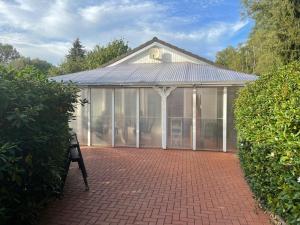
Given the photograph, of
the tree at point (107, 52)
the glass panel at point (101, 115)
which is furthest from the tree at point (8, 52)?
the glass panel at point (101, 115)

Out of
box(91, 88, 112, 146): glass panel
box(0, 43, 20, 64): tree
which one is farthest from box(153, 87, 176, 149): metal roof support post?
box(0, 43, 20, 64): tree

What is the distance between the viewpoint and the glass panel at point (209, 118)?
35.9 feet

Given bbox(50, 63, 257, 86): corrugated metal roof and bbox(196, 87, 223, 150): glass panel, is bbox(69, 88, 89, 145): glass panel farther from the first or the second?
bbox(196, 87, 223, 150): glass panel

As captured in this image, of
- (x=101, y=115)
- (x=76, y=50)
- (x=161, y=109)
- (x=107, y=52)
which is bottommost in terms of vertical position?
(x=101, y=115)

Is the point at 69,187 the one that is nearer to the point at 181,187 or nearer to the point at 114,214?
the point at 114,214

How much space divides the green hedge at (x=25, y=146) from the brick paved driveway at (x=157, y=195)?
1116mm

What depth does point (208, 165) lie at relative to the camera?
8.66 metres

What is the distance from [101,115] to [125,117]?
3.71 feet

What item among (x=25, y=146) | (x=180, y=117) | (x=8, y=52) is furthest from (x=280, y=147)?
(x=8, y=52)

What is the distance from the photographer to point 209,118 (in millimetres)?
11000

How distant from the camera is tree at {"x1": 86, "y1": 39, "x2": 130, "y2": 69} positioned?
109 feet

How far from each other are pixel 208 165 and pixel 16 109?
673 cm

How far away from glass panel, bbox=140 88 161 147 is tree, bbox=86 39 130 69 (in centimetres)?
2252

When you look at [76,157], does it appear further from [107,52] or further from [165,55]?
[107,52]
